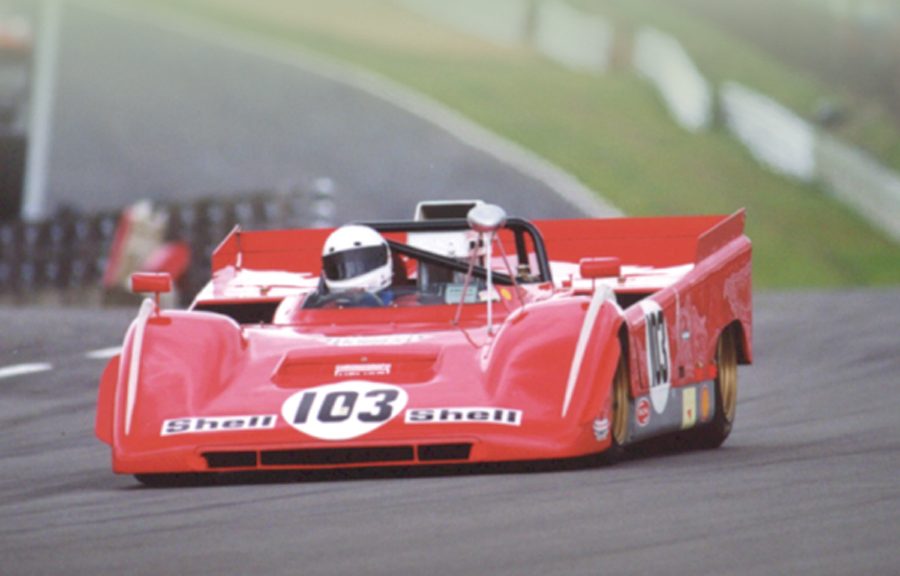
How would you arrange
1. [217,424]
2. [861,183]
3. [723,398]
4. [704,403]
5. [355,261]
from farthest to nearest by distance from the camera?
[861,183] → [723,398] → [704,403] → [355,261] → [217,424]

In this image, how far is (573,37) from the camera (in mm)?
46250

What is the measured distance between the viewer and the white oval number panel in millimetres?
7410

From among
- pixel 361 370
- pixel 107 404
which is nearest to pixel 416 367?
pixel 361 370

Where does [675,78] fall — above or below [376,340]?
above

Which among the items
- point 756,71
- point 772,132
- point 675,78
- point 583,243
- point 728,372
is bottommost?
point 728,372

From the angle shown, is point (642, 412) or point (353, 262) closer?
point (642, 412)

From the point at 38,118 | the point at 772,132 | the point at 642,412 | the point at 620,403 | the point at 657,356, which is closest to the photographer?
the point at 620,403

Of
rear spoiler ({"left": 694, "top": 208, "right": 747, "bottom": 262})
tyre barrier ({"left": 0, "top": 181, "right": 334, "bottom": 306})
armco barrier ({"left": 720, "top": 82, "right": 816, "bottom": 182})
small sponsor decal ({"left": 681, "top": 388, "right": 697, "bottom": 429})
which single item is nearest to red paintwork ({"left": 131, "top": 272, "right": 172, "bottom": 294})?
small sponsor decal ({"left": 681, "top": 388, "right": 697, "bottom": 429})

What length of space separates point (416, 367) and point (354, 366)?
21 centimetres

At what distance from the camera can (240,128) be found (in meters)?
43.0

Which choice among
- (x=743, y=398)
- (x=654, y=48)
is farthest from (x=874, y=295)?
(x=654, y=48)

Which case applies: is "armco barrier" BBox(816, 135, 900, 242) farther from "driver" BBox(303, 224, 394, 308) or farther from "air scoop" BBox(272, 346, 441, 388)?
"air scoop" BBox(272, 346, 441, 388)

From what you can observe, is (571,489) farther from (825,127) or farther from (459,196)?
(825,127)

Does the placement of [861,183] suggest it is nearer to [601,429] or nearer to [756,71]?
[756,71]
